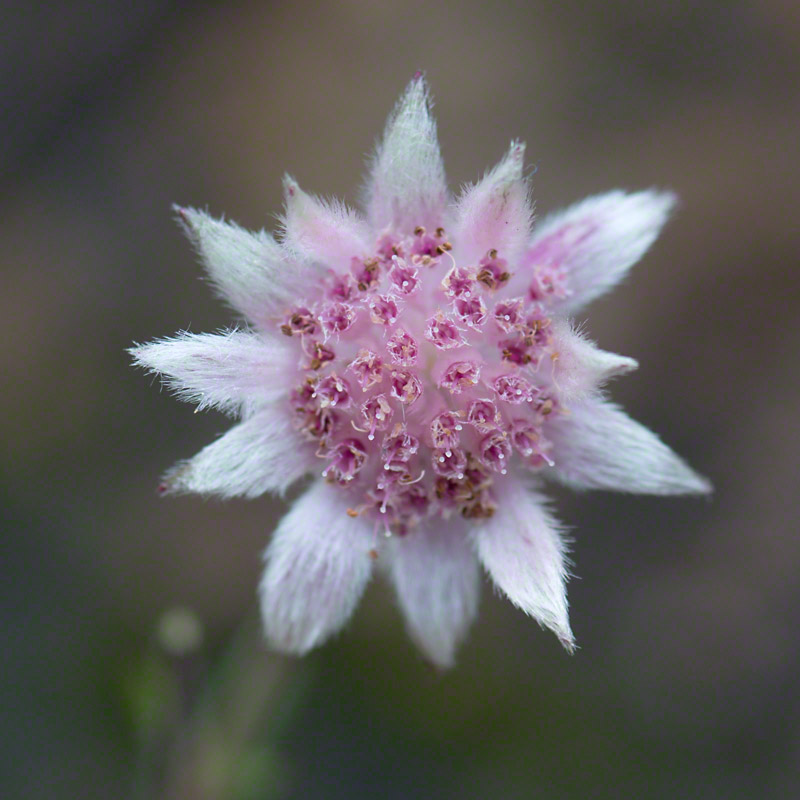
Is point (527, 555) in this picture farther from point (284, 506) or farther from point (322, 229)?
point (284, 506)

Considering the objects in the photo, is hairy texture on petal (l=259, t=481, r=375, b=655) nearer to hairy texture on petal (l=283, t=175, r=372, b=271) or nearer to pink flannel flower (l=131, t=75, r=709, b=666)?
pink flannel flower (l=131, t=75, r=709, b=666)

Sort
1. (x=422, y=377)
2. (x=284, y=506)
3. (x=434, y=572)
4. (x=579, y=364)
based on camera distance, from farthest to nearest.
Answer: (x=284, y=506), (x=434, y=572), (x=422, y=377), (x=579, y=364)

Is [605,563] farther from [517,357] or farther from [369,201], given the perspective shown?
[369,201]

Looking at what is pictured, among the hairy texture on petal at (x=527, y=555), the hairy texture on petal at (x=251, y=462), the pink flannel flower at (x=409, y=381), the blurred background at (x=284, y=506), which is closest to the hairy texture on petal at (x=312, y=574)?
the pink flannel flower at (x=409, y=381)

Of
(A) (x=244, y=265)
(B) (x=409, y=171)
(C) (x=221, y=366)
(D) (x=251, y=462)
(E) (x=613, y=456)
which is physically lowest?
(D) (x=251, y=462)

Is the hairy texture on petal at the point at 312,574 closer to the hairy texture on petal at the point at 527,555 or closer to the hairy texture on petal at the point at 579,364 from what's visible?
the hairy texture on petal at the point at 527,555

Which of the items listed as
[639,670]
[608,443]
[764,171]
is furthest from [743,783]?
[764,171]

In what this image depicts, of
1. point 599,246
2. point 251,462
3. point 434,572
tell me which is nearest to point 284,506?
point 434,572
